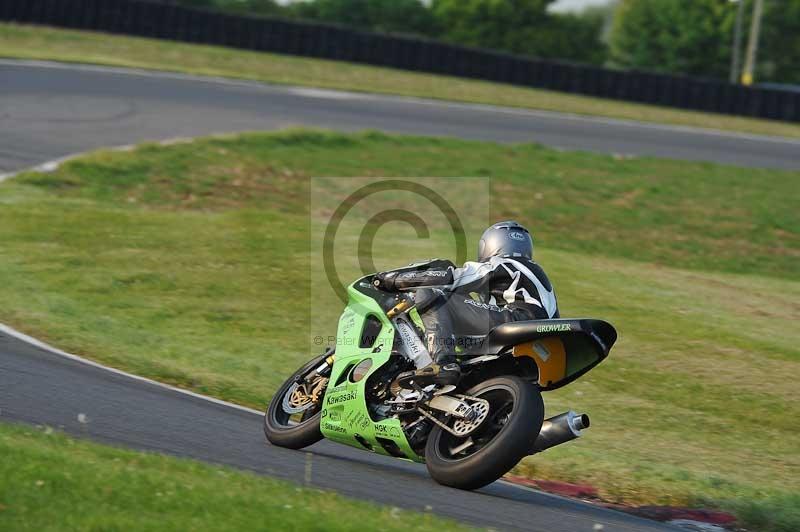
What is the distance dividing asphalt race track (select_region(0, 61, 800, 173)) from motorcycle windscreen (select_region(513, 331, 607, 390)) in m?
13.2

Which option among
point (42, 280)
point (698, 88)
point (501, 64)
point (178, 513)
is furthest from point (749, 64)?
point (178, 513)

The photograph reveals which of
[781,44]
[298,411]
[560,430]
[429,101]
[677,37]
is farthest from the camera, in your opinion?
[781,44]

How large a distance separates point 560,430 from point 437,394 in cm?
81

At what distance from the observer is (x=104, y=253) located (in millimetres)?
13781

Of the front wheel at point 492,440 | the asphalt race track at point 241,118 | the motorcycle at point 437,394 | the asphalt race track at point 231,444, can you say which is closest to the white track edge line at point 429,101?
the asphalt race track at point 241,118

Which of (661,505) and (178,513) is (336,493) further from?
(661,505)

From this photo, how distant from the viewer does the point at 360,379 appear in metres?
7.23

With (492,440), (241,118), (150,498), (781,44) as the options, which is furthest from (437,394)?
(781,44)

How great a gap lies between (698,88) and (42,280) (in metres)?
24.1

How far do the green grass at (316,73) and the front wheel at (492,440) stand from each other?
22226 mm

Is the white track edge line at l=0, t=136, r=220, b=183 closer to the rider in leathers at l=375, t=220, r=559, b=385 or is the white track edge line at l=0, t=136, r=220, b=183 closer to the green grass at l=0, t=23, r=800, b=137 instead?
the green grass at l=0, t=23, r=800, b=137

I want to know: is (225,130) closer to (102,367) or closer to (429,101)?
(429,101)
